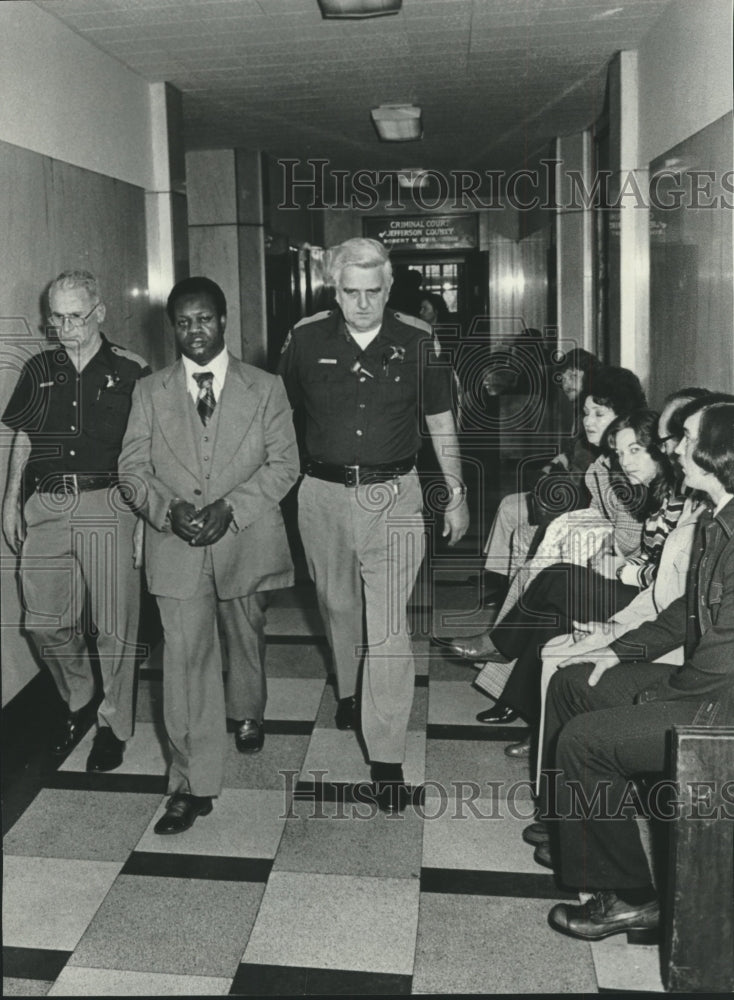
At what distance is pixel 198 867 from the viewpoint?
2.92m

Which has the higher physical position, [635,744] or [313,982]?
[635,744]

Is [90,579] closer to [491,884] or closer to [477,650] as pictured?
[477,650]

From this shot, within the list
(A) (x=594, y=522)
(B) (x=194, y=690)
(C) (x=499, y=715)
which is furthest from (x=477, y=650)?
(B) (x=194, y=690)

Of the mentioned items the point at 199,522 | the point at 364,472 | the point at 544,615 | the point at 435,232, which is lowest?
the point at 544,615

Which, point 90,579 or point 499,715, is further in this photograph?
point 499,715

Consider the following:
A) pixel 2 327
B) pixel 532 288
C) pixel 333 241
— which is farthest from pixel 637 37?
pixel 333 241

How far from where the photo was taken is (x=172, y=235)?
6039mm

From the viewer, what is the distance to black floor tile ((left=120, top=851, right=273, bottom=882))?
2865 millimetres

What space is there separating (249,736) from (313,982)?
54.2 inches

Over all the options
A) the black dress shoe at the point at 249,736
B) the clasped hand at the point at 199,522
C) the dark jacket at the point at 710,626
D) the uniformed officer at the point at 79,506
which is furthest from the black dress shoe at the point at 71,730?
the dark jacket at the point at 710,626

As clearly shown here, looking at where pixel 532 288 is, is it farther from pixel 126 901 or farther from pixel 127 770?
pixel 126 901

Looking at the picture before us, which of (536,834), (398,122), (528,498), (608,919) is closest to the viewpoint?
(608,919)

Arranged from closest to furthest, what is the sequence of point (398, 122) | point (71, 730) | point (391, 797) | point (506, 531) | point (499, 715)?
point (391, 797) → point (71, 730) → point (499, 715) → point (506, 531) → point (398, 122)

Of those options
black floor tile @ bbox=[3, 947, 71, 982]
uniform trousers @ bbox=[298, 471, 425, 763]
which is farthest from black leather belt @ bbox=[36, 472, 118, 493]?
black floor tile @ bbox=[3, 947, 71, 982]
